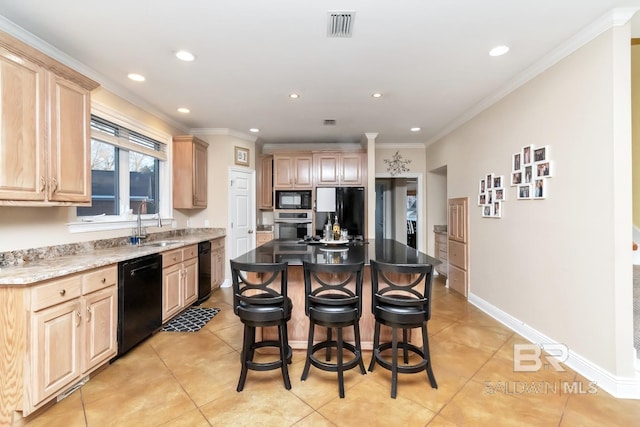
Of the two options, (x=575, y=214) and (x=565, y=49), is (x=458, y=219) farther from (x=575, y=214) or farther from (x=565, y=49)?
(x=565, y=49)

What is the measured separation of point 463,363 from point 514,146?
2300mm

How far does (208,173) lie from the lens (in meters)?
4.90

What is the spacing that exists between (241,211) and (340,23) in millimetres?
3721

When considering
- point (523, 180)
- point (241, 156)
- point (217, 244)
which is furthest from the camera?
point (241, 156)

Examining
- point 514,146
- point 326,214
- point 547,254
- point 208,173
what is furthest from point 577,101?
point 208,173

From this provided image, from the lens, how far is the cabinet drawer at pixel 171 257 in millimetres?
3141

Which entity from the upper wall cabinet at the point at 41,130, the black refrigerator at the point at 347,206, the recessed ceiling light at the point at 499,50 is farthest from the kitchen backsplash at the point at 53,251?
the recessed ceiling light at the point at 499,50

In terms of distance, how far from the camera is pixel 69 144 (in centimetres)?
232

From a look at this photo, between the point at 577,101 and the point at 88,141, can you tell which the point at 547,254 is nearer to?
the point at 577,101

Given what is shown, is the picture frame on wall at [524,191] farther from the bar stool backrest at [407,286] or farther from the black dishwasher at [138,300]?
the black dishwasher at [138,300]

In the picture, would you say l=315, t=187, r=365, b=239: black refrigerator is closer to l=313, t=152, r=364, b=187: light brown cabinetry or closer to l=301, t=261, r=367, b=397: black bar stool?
l=313, t=152, r=364, b=187: light brown cabinetry

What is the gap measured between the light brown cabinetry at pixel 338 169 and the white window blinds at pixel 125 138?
105 inches

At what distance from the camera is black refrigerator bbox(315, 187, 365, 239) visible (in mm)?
5363

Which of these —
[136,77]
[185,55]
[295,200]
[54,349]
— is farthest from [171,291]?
[295,200]
